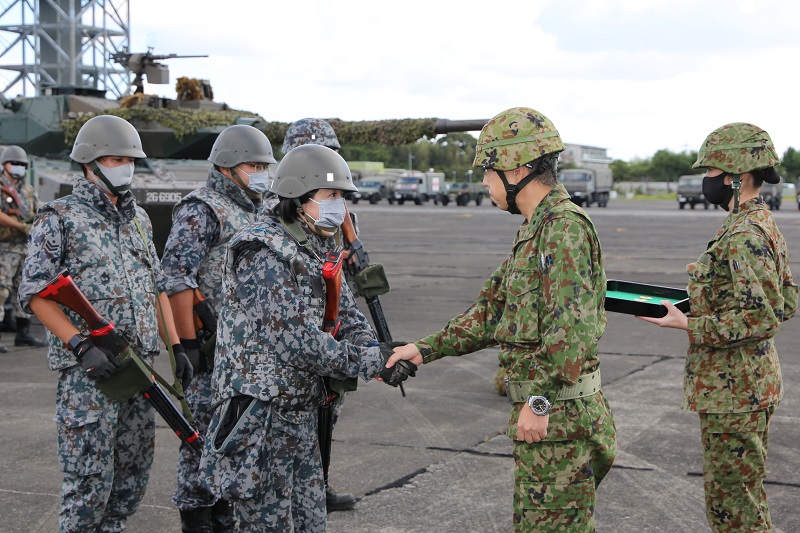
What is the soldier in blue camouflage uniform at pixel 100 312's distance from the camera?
445 cm

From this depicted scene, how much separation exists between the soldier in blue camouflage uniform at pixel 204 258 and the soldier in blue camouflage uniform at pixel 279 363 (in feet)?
3.63

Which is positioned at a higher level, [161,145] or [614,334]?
[161,145]

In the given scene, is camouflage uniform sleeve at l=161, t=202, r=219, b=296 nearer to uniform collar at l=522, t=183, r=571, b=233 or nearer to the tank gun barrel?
uniform collar at l=522, t=183, r=571, b=233

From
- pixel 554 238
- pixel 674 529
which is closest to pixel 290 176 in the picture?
pixel 554 238

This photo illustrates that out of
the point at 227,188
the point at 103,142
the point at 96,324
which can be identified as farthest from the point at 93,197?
the point at 227,188

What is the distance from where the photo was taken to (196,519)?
5.13 metres

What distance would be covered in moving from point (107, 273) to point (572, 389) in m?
2.14

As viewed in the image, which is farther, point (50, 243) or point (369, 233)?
point (369, 233)

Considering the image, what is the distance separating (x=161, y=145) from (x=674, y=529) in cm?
1337

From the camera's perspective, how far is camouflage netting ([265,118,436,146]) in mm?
16219

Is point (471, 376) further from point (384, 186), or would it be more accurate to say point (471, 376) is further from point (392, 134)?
point (384, 186)

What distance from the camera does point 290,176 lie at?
4074mm

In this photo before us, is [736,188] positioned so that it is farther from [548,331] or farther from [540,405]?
[540,405]

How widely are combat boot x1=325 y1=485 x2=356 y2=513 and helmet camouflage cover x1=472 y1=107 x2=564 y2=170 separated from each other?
249cm
